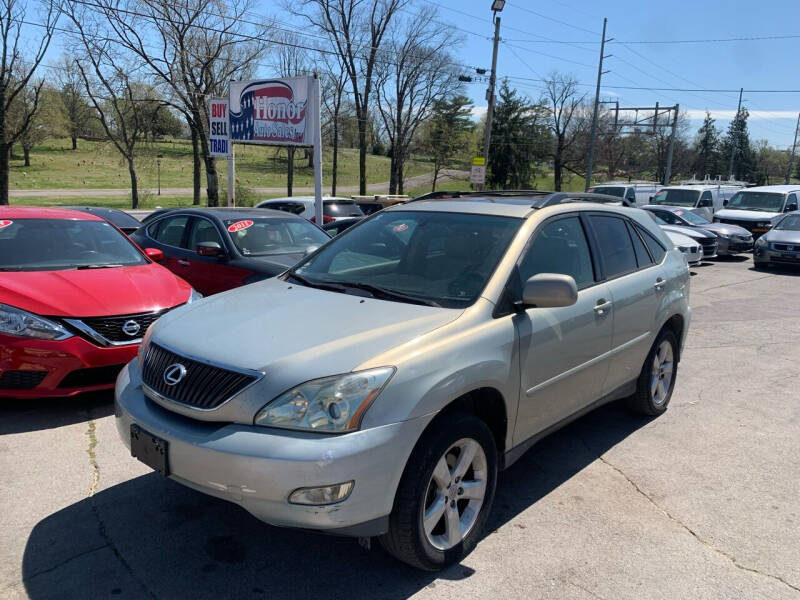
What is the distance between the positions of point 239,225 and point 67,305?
121 inches

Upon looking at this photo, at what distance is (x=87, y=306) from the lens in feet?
15.4

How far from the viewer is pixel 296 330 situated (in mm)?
2906

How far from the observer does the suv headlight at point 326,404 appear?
2.50 m

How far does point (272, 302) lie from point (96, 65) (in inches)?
1181

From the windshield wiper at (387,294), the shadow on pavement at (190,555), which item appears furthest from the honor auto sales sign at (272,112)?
the shadow on pavement at (190,555)

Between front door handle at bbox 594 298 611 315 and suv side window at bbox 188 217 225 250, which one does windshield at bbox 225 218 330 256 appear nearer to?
suv side window at bbox 188 217 225 250

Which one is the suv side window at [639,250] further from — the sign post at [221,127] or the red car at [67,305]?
the sign post at [221,127]

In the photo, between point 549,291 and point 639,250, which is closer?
point 549,291

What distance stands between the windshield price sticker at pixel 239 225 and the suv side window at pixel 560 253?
4.59 metres

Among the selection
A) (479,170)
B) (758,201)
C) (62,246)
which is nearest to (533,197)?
(62,246)

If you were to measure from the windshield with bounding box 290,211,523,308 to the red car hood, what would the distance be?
5.47ft

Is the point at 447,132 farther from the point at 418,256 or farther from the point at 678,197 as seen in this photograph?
the point at 418,256

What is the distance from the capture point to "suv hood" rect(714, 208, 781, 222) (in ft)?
63.7

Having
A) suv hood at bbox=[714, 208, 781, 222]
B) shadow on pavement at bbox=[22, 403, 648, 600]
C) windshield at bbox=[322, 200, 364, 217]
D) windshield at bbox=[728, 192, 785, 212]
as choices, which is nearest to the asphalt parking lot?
shadow on pavement at bbox=[22, 403, 648, 600]
